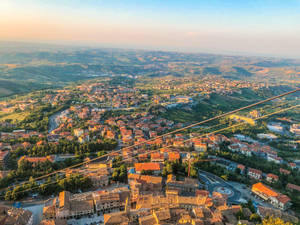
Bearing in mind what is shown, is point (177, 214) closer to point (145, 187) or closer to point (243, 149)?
point (145, 187)

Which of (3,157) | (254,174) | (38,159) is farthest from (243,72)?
(3,157)

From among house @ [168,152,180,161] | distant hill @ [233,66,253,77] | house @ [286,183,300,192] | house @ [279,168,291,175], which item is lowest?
house @ [286,183,300,192]

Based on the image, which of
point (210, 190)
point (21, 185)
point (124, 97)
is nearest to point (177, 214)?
point (210, 190)

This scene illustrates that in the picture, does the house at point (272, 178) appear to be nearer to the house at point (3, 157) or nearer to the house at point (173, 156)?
the house at point (173, 156)

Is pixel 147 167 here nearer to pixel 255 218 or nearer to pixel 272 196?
pixel 255 218

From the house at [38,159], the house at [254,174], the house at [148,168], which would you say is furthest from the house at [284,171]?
the house at [38,159]

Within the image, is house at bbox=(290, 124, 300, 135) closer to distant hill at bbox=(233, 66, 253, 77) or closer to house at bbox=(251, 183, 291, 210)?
house at bbox=(251, 183, 291, 210)

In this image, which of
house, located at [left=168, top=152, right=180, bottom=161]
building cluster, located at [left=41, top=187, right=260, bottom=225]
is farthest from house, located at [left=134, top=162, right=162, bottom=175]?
building cluster, located at [left=41, top=187, right=260, bottom=225]

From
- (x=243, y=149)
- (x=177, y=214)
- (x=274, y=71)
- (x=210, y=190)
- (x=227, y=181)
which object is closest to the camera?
(x=177, y=214)

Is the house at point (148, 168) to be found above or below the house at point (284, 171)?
above
